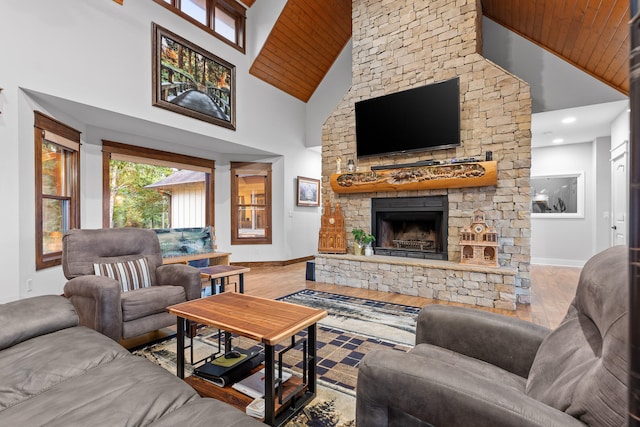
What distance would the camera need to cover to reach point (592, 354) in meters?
0.96

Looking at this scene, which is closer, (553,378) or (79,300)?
(553,378)

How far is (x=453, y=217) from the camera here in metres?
4.25

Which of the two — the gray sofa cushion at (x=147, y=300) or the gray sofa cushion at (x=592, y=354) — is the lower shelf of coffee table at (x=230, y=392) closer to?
the gray sofa cushion at (x=147, y=300)

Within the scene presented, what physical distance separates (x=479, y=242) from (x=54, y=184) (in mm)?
5137

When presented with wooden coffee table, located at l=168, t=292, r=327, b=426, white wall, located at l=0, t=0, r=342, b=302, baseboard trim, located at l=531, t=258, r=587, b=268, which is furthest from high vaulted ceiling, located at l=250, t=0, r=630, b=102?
baseboard trim, located at l=531, t=258, r=587, b=268

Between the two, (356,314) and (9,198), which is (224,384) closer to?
(356,314)

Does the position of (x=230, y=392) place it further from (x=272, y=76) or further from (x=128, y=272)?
(x=272, y=76)

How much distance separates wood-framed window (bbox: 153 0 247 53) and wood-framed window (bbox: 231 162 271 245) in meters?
2.15

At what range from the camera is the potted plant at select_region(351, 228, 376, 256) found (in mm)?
4766

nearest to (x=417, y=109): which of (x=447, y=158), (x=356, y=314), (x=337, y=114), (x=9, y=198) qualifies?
(x=447, y=158)

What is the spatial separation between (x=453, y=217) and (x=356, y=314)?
6.46 feet

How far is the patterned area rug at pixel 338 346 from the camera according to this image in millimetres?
1724

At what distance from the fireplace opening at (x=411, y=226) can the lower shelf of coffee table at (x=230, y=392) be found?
10.4ft

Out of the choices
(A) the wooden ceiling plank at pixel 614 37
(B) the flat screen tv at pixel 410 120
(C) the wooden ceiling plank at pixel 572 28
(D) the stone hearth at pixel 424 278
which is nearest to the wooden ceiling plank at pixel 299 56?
(B) the flat screen tv at pixel 410 120
